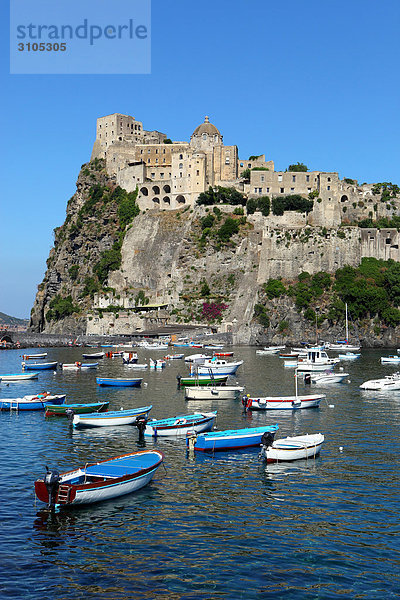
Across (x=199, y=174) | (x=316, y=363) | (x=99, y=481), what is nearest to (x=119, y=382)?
(x=316, y=363)

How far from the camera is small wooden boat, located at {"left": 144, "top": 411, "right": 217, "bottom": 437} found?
102 ft

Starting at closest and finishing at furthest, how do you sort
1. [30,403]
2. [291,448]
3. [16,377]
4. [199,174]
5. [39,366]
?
1. [291,448]
2. [30,403]
3. [16,377]
4. [39,366]
5. [199,174]

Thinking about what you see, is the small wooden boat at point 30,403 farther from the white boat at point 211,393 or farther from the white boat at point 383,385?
the white boat at point 383,385

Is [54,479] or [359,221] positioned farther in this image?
[359,221]

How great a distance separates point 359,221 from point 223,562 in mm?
87090

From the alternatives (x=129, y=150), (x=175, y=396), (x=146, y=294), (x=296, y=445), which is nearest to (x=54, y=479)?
(x=296, y=445)

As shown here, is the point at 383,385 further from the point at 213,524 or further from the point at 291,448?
the point at 213,524

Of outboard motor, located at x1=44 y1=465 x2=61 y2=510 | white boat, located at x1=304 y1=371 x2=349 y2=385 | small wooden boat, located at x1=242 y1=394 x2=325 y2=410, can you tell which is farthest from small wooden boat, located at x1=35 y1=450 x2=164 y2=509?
white boat, located at x1=304 y1=371 x2=349 y2=385

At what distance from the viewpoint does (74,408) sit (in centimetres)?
3725

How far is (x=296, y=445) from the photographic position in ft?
88.6

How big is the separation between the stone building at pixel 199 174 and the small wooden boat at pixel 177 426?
6965cm

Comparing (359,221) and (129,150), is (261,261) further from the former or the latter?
(129,150)

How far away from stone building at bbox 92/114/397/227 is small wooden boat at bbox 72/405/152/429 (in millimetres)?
68287

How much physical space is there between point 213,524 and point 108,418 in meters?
15.7
